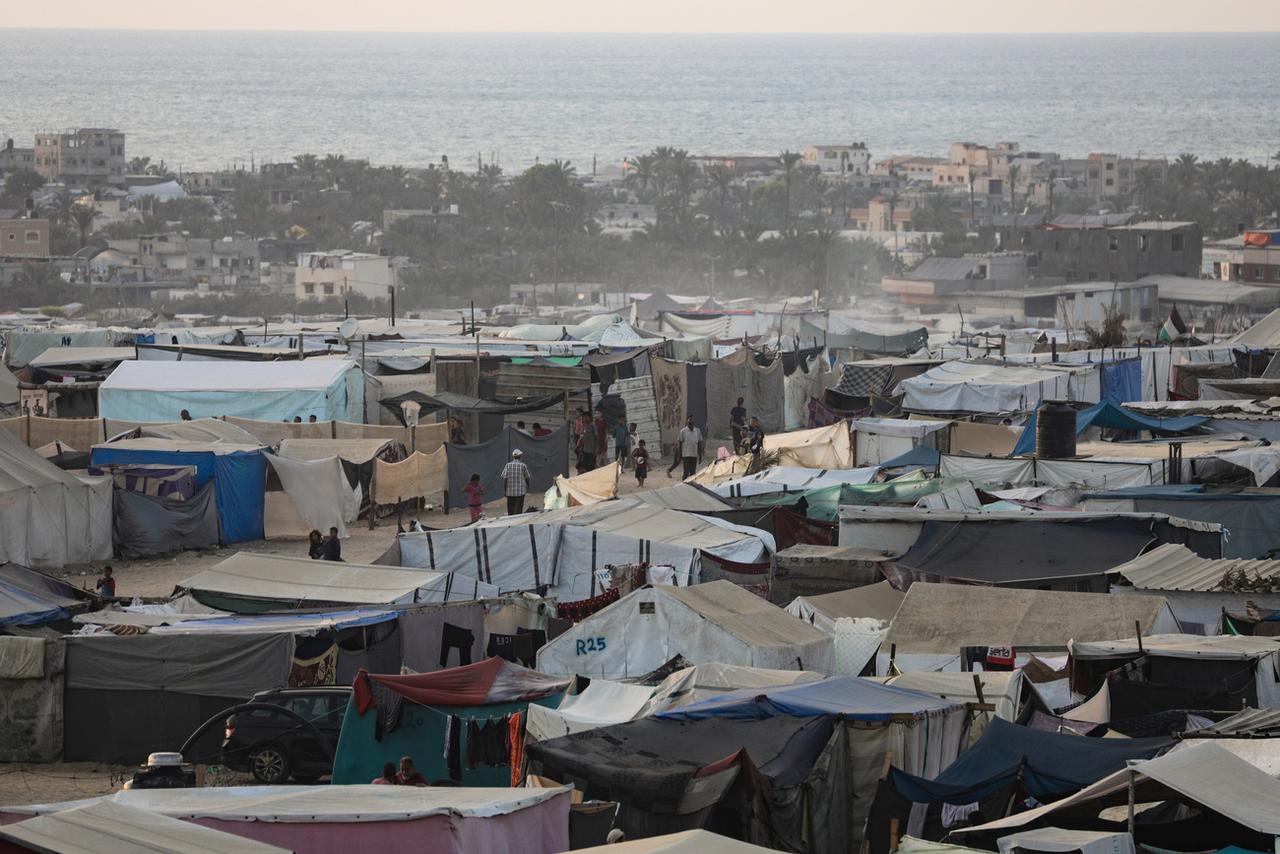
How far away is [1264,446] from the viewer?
20.2 m

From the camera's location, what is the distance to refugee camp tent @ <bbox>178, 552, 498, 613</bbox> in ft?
50.3

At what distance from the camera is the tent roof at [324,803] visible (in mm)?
9305

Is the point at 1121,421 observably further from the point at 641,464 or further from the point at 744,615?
the point at 744,615

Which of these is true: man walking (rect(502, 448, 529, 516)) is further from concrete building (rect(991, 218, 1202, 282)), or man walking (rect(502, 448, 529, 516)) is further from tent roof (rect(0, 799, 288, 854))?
concrete building (rect(991, 218, 1202, 282))

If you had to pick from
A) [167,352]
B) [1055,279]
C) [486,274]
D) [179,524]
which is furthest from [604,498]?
[486,274]

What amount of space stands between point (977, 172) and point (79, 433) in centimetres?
13023

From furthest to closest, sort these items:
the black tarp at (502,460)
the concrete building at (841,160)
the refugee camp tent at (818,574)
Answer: the concrete building at (841,160), the black tarp at (502,460), the refugee camp tent at (818,574)

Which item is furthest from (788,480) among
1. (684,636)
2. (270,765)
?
(270,765)

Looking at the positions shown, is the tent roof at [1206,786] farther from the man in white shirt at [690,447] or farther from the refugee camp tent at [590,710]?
the man in white shirt at [690,447]

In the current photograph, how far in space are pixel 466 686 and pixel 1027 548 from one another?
611 cm

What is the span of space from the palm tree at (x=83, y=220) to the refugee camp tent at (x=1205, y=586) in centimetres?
7880

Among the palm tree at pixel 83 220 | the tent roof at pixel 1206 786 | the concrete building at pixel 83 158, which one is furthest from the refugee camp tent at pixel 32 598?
the concrete building at pixel 83 158

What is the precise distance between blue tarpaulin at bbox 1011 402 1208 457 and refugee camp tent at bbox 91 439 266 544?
8.40m

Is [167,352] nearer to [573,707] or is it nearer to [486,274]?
[573,707]
